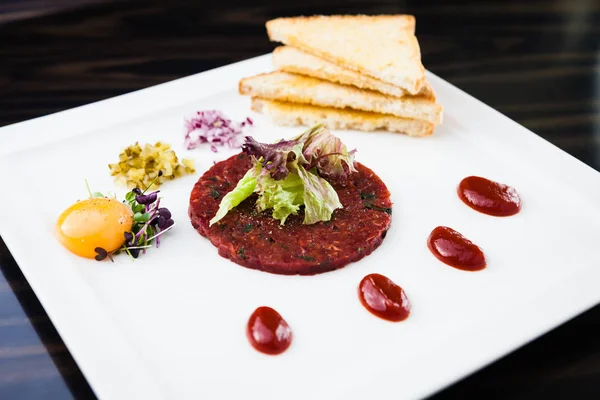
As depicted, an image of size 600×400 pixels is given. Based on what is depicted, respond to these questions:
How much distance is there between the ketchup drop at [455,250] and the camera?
10.6ft

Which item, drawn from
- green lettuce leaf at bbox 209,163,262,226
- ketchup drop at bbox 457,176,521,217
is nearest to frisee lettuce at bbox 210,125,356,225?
green lettuce leaf at bbox 209,163,262,226

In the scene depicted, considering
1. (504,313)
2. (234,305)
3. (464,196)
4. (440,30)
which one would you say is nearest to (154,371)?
(234,305)

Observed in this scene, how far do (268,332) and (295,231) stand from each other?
2.10 ft

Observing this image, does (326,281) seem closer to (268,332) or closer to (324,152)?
(268,332)

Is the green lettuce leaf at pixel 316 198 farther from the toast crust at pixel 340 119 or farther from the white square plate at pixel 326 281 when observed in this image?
the toast crust at pixel 340 119

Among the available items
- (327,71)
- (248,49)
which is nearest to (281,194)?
(327,71)

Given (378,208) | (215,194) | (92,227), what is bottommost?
(378,208)

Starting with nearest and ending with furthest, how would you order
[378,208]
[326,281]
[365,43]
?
[326,281], [378,208], [365,43]

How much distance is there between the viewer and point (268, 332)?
280 centimetres

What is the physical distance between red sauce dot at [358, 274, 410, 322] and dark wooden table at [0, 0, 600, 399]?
1.57m

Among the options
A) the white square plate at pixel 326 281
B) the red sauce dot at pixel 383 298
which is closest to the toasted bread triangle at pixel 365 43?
the white square plate at pixel 326 281

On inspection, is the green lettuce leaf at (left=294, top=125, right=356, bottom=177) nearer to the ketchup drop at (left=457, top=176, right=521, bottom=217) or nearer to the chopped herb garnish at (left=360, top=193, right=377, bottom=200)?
the chopped herb garnish at (left=360, top=193, right=377, bottom=200)

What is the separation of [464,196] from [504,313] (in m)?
0.93

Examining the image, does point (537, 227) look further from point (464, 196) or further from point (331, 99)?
point (331, 99)
